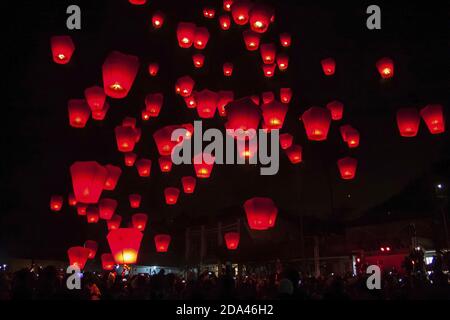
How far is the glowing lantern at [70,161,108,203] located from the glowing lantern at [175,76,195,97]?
4864 mm

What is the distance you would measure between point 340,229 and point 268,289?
15.3 meters

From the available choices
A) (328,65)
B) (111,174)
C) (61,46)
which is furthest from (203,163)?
(61,46)

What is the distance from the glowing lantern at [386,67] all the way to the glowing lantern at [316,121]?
2621 mm

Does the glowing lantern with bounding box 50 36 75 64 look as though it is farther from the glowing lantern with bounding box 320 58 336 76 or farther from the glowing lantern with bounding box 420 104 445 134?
the glowing lantern with bounding box 420 104 445 134

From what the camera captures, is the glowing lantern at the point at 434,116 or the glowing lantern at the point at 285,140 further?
the glowing lantern at the point at 285,140

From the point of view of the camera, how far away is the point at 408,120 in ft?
32.6

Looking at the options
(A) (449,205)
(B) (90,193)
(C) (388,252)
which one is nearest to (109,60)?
(B) (90,193)

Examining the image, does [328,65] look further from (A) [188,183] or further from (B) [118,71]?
(B) [118,71]

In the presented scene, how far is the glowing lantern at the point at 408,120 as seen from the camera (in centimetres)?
990

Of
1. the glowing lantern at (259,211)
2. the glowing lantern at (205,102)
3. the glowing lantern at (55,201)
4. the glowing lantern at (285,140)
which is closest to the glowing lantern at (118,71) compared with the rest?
the glowing lantern at (205,102)

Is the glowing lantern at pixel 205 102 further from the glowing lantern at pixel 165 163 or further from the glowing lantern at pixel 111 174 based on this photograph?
the glowing lantern at pixel 111 174

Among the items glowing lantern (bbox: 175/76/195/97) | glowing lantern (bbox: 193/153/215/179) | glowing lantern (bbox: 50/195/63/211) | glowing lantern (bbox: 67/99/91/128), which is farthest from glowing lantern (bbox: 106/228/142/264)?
glowing lantern (bbox: 50/195/63/211)
